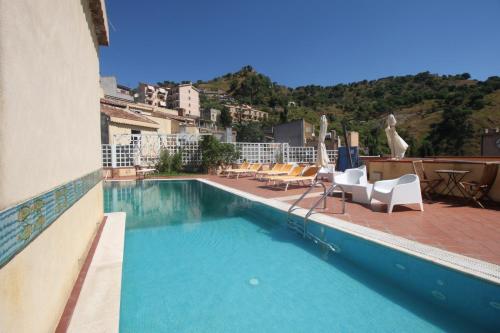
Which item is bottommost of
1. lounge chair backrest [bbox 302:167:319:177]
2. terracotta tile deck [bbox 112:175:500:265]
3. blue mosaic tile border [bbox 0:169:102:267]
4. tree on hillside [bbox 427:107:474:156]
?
terracotta tile deck [bbox 112:175:500:265]

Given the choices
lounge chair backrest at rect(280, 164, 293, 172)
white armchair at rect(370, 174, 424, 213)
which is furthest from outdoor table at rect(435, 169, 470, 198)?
lounge chair backrest at rect(280, 164, 293, 172)

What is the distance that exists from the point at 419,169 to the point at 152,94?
70210mm

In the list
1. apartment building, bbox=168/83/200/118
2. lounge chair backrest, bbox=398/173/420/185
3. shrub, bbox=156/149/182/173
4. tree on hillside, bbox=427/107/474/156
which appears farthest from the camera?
apartment building, bbox=168/83/200/118

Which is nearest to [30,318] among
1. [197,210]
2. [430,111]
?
[197,210]

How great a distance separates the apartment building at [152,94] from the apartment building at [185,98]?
5.71 ft

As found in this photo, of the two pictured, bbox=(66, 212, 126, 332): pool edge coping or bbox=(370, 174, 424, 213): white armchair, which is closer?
bbox=(66, 212, 126, 332): pool edge coping

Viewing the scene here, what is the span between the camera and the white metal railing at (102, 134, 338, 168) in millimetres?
15547

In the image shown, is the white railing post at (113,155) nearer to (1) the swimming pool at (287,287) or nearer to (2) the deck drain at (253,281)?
(1) the swimming pool at (287,287)

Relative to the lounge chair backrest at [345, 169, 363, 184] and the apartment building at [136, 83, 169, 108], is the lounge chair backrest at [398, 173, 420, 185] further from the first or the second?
the apartment building at [136, 83, 169, 108]

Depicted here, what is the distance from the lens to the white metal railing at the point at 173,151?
15.5 metres

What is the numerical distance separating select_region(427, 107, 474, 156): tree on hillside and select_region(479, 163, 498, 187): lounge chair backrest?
33845mm

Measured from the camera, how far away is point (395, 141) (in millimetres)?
9047

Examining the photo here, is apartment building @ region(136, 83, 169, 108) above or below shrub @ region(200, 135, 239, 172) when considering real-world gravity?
above

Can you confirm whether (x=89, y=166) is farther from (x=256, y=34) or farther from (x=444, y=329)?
(x=256, y=34)
